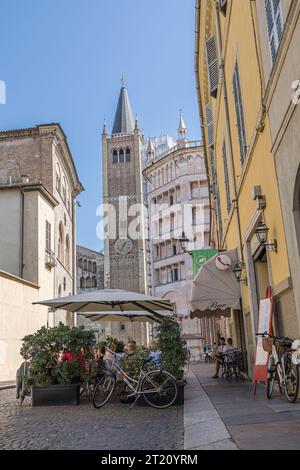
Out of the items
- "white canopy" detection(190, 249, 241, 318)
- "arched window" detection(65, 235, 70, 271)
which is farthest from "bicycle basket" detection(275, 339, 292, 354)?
"arched window" detection(65, 235, 70, 271)

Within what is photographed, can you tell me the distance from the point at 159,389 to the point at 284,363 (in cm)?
249

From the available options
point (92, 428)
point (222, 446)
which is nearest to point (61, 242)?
point (92, 428)

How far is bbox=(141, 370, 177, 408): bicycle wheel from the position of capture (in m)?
8.57

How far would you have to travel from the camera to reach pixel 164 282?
5262cm

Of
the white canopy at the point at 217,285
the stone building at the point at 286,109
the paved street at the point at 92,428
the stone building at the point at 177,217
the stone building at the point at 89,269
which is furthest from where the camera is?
the stone building at the point at 89,269

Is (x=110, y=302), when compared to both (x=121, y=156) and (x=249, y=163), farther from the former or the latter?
(x=121, y=156)

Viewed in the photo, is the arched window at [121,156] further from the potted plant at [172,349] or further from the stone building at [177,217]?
the potted plant at [172,349]

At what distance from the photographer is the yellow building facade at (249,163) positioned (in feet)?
26.3

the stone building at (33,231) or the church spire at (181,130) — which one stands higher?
the church spire at (181,130)

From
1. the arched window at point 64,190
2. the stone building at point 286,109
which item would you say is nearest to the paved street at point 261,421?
the stone building at point 286,109

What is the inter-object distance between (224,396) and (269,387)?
1.77 metres

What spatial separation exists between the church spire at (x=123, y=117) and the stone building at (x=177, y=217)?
1792 inches

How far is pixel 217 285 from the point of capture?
1314 centimetres
